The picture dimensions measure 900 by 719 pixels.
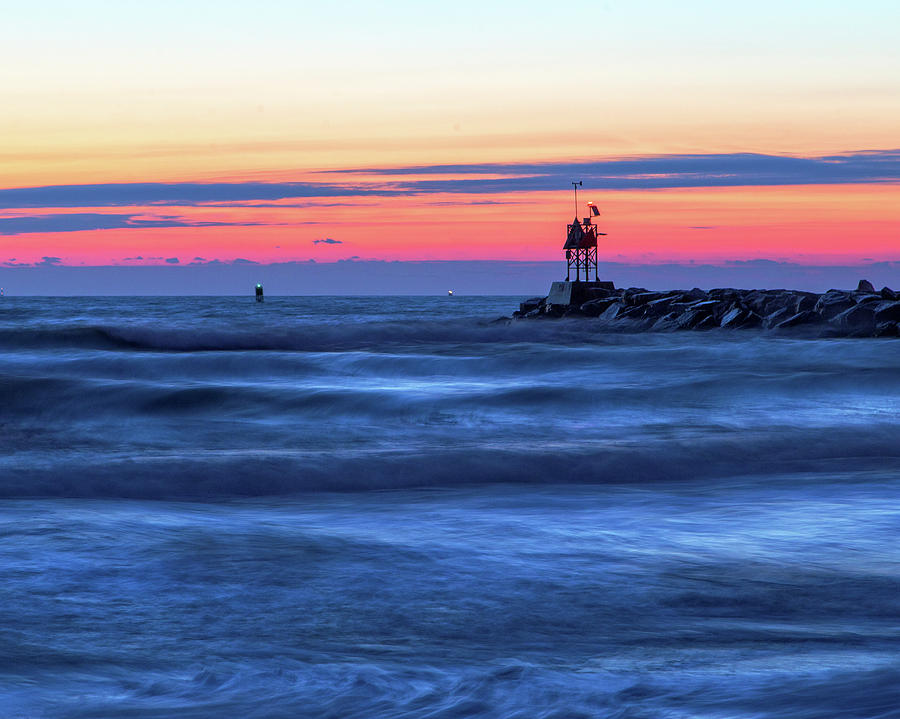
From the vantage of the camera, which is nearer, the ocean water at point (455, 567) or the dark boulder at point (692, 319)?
the ocean water at point (455, 567)

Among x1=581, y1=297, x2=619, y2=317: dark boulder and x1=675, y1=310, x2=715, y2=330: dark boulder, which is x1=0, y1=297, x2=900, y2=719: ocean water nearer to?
x1=675, y1=310, x2=715, y2=330: dark boulder

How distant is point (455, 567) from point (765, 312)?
2689cm

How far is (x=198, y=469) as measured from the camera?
6.82 meters

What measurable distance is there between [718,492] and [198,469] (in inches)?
137

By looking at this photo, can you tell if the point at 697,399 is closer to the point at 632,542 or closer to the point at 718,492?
the point at 718,492

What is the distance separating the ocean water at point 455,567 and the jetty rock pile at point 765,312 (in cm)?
1545

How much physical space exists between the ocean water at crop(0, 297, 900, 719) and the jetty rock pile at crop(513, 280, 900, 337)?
15451 mm

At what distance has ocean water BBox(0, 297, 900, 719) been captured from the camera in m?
2.68

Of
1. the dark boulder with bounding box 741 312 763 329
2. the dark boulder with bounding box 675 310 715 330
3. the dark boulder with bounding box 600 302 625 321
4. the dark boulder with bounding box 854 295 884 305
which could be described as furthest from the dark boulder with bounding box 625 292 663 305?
the dark boulder with bounding box 854 295 884 305

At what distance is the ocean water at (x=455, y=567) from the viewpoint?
2.68 meters

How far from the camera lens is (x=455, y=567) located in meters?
4.12

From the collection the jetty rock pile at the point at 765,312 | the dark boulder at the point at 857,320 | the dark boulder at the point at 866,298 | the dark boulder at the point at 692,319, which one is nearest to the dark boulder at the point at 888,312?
the jetty rock pile at the point at 765,312

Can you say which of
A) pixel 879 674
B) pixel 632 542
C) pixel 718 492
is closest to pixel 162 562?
pixel 632 542

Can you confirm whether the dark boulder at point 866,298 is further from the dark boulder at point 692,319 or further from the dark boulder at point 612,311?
the dark boulder at point 612,311
